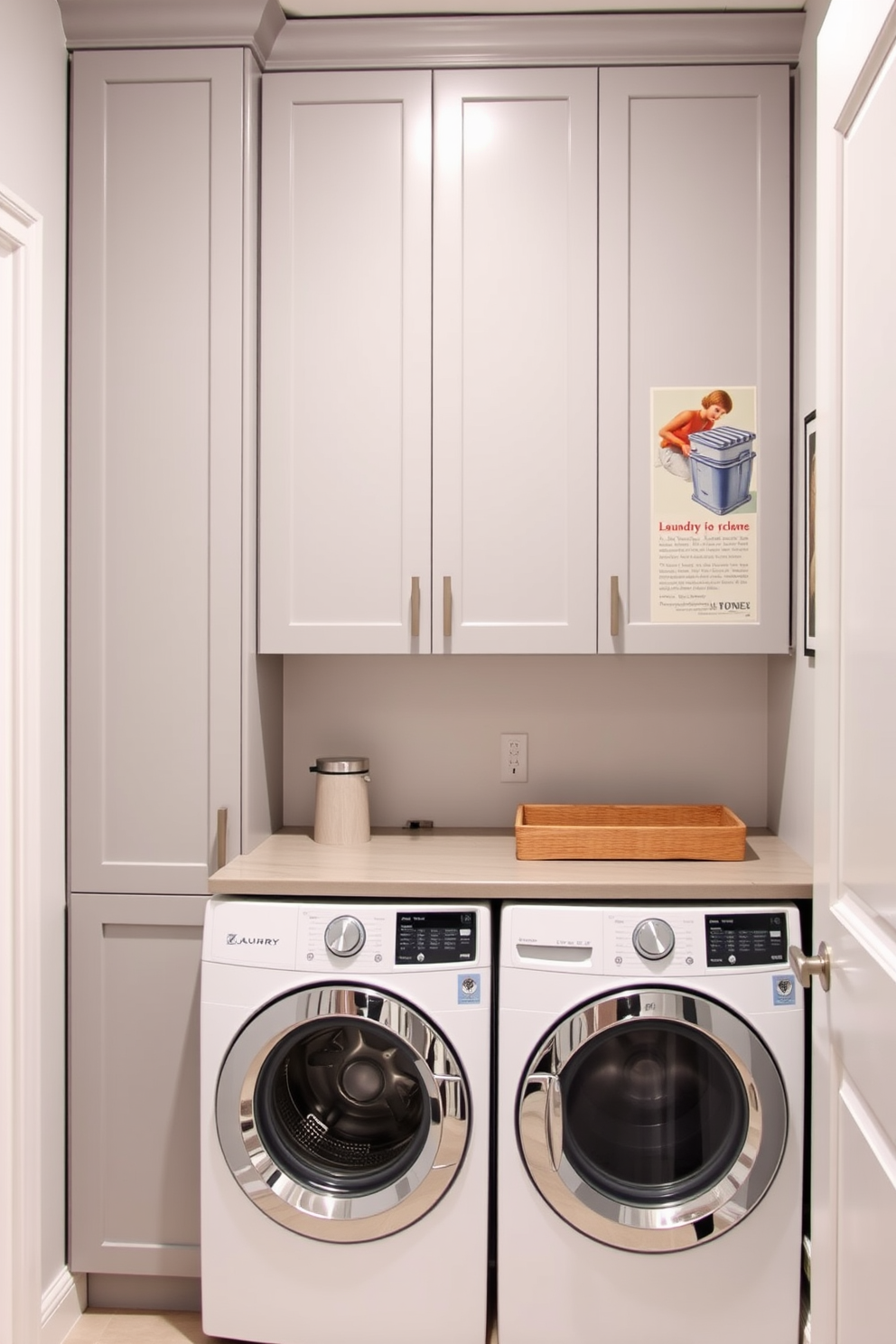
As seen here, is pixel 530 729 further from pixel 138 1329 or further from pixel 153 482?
pixel 138 1329

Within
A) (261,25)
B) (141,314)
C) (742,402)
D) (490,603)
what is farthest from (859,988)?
(261,25)

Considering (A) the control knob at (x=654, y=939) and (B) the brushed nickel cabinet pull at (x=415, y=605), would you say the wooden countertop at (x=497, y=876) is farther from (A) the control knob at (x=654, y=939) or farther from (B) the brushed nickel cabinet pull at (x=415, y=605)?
(B) the brushed nickel cabinet pull at (x=415, y=605)

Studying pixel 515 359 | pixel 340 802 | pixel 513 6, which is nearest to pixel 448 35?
pixel 513 6

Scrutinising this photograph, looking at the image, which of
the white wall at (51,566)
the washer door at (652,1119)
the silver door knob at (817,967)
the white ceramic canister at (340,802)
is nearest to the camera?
→ the silver door knob at (817,967)

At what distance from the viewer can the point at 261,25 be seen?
1928mm

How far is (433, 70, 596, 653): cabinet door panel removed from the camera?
6.54ft

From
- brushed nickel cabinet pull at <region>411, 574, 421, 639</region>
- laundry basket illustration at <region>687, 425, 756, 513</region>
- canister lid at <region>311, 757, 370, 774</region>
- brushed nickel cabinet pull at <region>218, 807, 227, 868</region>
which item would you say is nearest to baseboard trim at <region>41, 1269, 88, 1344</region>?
brushed nickel cabinet pull at <region>218, 807, 227, 868</region>

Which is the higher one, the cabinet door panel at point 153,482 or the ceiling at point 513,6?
the ceiling at point 513,6

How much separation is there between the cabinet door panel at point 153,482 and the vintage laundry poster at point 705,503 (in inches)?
35.9

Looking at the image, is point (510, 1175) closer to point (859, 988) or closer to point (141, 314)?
point (859, 988)

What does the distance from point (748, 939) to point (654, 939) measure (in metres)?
0.18

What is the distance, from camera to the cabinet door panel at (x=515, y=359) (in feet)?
6.54

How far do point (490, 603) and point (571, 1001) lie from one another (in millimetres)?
837

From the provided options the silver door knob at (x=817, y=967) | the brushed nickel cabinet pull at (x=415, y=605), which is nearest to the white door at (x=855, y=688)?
the silver door knob at (x=817, y=967)
